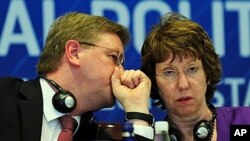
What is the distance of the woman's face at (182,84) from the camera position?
2.08m

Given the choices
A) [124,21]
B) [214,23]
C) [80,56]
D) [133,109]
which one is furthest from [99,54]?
[214,23]

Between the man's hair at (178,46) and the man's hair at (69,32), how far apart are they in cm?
13

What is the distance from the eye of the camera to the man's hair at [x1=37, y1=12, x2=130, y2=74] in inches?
82.4

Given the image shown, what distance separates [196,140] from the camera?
2.08 m

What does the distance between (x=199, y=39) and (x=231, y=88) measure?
0.64 meters

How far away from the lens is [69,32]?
2105 millimetres

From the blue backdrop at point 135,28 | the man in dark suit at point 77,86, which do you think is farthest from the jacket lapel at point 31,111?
the blue backdrop at point 135,28

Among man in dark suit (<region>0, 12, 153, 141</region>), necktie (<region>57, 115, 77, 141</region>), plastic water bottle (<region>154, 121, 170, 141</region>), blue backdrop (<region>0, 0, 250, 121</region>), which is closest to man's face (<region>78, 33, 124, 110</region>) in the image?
man in dark suit (<region>0, 12, 153, 141</region>)

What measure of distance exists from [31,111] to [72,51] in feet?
0.87

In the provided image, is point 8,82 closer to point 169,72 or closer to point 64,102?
point 64,102

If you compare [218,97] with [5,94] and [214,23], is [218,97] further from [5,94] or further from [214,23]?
[5,94]

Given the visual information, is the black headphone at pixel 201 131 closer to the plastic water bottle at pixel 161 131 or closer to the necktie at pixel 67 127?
the plastic water bottle at pixel 161 131

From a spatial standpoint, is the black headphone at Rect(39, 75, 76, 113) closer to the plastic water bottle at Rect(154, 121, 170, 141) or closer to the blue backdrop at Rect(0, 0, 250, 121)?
the plastic water bottle at Rect(154, 121, 170, 141)

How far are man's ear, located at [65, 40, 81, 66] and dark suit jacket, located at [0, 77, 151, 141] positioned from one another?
0.44 feet
